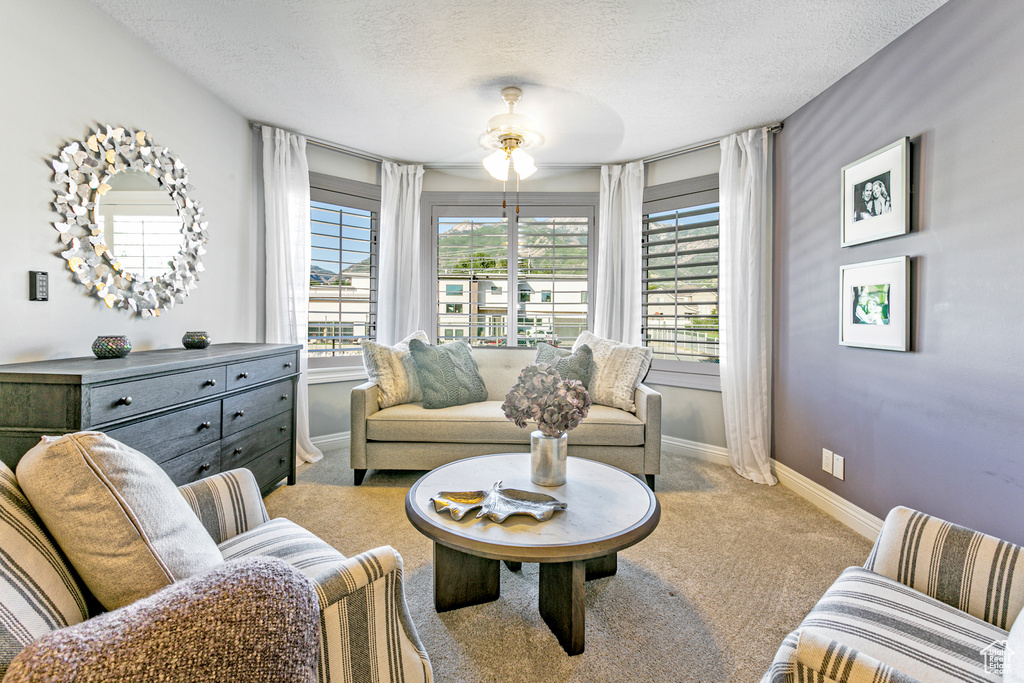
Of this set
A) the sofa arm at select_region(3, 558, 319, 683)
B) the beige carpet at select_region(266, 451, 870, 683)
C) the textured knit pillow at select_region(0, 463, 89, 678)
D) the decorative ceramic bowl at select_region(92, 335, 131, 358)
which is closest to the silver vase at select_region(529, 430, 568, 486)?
the beige carpet at select_region(266, 451, 870, 683)

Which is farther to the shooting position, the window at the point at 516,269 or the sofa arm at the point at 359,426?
the window at the point at 516,269

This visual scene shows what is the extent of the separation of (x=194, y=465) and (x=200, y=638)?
5.84ft

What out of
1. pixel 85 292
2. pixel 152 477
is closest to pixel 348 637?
pixel 152 477

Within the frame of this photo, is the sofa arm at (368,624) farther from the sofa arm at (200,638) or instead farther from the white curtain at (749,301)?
the white curtain at (749,301)

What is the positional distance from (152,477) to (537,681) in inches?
45.9

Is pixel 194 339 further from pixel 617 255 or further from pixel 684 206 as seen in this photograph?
pixel 684 206

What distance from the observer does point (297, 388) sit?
126 inches

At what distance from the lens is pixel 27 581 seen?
0.70 m

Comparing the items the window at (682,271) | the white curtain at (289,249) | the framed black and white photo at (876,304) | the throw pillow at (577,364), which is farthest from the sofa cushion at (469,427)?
the framed black and white photo at (876,304)

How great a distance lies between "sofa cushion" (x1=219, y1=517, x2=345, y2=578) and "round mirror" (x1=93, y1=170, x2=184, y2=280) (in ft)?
5.58

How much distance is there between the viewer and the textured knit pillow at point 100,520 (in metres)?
0.77

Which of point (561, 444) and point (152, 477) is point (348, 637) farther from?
point (561, 444)

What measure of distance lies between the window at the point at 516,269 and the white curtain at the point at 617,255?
0.68ft

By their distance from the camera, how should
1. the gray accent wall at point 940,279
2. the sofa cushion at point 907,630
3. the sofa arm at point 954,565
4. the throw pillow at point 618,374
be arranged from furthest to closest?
1. the throw pillow at point 618,374
2. the gray accent wall at point 940,279
3. the sofa arm at point 954,565
4. the sofa cushion at point 907,630
